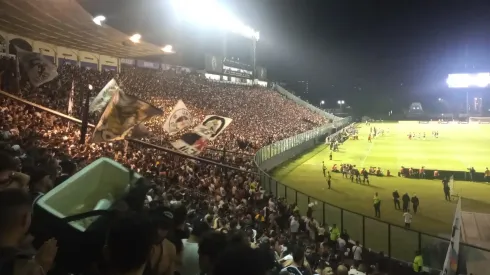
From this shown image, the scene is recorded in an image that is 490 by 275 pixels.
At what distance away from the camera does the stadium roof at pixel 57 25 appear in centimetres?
1703

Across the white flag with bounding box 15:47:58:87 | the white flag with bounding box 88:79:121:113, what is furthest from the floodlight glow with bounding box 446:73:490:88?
the white flag with bounding box 88:79:121:113

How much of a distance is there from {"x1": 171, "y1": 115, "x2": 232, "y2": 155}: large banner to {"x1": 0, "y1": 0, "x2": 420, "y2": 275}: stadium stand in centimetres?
108

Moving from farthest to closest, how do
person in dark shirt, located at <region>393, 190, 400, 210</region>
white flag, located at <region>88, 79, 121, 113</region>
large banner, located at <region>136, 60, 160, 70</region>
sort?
large banner, located at <region>136, 60, 160, 70</region> < person in dark shirt, located at <region>393, 190, 400, 210</region> < white flag, located at <region>88, 79, 121, 113</region>

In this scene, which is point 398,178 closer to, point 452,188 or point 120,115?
point 452,188

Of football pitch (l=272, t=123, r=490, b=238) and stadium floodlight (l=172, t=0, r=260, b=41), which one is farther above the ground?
stadium floodlight (l=172, t=0, r=260, b=41)

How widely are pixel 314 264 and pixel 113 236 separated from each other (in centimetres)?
774

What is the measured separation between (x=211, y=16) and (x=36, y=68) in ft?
150

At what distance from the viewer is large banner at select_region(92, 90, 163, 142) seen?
11.0 metres

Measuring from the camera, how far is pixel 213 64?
71.7 m

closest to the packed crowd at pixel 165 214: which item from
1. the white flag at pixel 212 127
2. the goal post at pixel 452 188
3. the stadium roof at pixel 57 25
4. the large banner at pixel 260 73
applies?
the white flag at pixel 212 127

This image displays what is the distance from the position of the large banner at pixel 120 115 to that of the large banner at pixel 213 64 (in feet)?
194

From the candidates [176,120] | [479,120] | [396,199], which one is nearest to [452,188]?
[396,199]

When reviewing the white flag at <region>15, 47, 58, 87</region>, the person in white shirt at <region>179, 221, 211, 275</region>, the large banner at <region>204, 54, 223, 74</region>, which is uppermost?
the large banner at <region>204, 54, 223, 74</region>

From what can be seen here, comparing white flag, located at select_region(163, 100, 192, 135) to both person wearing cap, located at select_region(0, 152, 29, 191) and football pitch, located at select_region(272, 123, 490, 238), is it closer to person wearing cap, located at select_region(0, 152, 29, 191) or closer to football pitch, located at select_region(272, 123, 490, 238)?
football pitch, located at select_region(272, 123, 490, 238)
